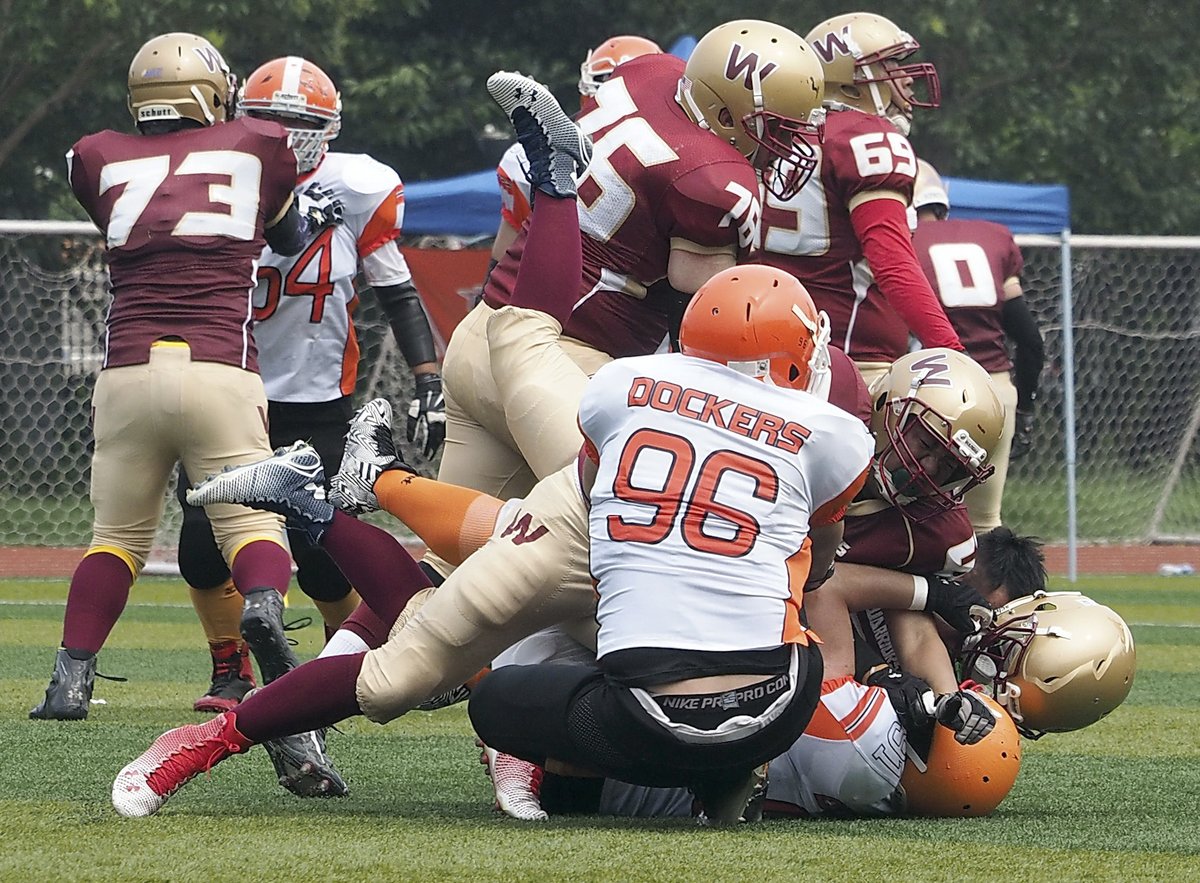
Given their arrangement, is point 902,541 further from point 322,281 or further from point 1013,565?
point 322,281

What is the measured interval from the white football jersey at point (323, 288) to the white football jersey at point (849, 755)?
282cm

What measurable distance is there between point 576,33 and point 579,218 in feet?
54.7

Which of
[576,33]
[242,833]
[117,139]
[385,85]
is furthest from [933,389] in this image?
[576,33]

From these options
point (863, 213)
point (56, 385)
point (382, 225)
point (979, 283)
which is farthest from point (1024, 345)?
point (56, 385)

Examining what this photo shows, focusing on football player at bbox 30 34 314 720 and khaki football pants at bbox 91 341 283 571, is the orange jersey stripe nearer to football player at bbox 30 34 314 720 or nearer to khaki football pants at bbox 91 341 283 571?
football player at bbox 30 34 314 720

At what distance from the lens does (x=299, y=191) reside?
6.35 m

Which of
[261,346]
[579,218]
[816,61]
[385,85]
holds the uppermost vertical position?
[816,61]

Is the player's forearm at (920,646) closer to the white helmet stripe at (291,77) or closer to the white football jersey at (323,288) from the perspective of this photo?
the white football jersey at (323,288)

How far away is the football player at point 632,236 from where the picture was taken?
4363 millimetres

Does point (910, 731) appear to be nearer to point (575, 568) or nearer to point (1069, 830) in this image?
point (1069, 830)

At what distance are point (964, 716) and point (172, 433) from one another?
245cm

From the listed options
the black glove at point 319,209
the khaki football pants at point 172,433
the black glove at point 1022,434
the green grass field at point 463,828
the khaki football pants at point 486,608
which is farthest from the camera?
the black glove at point 1022,434

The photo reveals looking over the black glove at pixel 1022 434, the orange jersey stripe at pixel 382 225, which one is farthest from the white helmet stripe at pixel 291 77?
the black glove at pixel 1022 434

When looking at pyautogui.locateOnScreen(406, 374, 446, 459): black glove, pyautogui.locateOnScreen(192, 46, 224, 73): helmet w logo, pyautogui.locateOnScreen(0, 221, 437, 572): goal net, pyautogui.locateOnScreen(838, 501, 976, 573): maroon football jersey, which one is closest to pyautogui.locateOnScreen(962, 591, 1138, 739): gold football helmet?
pyautogui.locateOnScreen(838, 501, 976, 573): maroon football jersey
